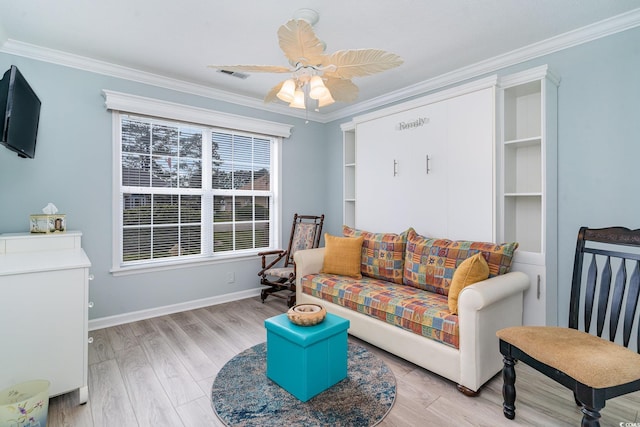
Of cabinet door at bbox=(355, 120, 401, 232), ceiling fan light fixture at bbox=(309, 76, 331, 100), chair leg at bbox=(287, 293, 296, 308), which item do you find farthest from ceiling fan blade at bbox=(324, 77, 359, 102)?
chair leg at bbox=(287, 293, 296, 308)

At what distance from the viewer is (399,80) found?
3.54 m

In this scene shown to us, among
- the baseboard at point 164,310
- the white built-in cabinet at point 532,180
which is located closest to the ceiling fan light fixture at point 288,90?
the white built-in cabinet at point 532,180

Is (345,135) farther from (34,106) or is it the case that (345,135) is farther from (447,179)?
(34,106)

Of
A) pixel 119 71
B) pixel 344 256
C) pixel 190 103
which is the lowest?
pixel 344 256

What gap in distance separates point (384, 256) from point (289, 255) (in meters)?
1.58

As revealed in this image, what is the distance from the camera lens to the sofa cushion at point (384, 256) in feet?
10.1

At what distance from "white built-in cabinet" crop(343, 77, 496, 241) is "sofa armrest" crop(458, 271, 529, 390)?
67 cm

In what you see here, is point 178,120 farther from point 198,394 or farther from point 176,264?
point 198,394

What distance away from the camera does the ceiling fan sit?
5.81 ft

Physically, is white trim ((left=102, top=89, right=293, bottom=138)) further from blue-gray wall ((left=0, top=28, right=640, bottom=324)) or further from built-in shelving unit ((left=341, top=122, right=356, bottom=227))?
built-in shelving unit ((left=341, top=122, right=356, bottom=227))

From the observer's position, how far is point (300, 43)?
1.80 meters

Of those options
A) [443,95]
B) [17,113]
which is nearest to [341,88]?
[443,95]

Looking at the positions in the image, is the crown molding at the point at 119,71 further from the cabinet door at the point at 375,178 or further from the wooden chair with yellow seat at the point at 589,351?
the wooden chair with yellow seat at the point at 589,351

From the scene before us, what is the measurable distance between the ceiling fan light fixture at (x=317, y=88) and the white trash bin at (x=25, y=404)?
235 cm
